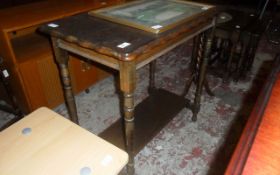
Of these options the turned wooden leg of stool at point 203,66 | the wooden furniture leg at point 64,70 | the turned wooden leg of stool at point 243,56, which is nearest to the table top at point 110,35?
the wooden furniture leg at point 64,70

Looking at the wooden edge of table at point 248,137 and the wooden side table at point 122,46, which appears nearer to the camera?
the wooden edge of table at point 248,137

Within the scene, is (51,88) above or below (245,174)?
below

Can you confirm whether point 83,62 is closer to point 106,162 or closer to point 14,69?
point 14,69

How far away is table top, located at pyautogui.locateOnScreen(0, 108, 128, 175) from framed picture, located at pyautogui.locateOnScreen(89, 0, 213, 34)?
576mm

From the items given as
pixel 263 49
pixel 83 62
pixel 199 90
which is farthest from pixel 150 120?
pixel 263 49

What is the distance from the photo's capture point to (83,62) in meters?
2.17

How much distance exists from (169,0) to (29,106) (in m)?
1.31

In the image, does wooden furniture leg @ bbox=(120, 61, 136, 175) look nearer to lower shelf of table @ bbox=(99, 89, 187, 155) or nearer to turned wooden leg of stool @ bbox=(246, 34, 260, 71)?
lower shelf of table @ bbox=(99, 89, 187, 155)

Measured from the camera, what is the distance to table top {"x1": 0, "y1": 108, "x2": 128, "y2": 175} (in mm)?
908

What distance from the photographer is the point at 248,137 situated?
0.60 metres

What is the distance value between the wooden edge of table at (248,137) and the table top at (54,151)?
0.49 meters

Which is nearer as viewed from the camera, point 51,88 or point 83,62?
point 51,88

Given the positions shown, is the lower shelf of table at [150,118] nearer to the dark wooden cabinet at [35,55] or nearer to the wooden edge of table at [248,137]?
the dark wooden cabinet at [35,55]

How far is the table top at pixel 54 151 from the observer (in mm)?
908
